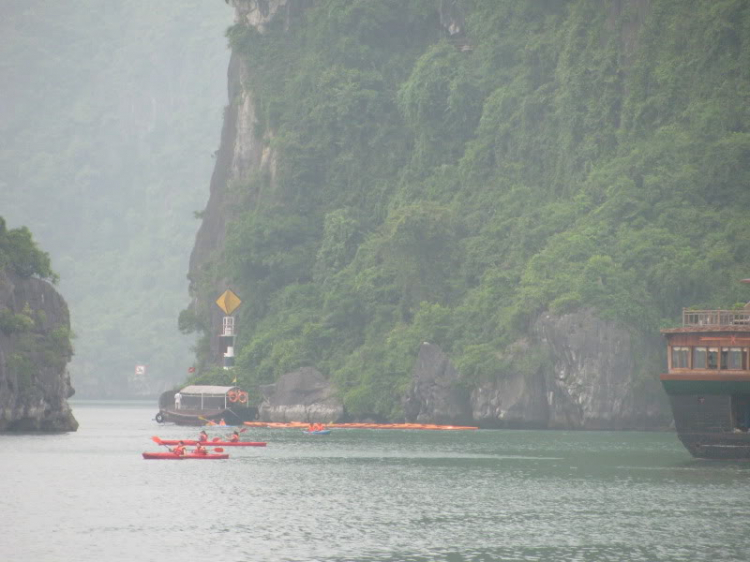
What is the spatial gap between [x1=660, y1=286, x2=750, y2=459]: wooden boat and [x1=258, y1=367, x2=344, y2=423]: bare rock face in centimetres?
5408

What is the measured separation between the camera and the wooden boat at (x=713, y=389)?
241 ft

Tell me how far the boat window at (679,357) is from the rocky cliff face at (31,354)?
134ft

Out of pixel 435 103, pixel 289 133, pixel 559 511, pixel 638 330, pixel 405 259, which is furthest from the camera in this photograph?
pixel 289 133

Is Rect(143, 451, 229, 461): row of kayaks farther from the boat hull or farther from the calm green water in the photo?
the boat hull

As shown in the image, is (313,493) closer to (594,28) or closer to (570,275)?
(570,275)

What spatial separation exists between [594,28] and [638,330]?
3229 cm

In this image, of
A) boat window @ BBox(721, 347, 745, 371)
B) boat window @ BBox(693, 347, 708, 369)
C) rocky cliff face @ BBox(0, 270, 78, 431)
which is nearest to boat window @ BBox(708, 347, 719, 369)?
boat window @ BBox(693, 347, 708, 369)

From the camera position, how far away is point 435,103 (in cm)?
14088

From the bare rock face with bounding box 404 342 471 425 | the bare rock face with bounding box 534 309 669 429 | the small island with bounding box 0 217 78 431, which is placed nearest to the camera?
the small island with bounding box 0 217 78 431

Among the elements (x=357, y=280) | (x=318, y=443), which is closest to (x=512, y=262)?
(x=357, y=280)

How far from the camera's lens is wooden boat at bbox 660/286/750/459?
7344 centimetres

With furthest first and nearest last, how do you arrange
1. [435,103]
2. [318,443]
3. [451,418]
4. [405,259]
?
[435,103], [405,259], [451,418], [318,443]

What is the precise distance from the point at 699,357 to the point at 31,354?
43.9m

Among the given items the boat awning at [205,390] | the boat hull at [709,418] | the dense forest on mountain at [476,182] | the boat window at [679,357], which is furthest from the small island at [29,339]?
the boat hull at [709,418]
